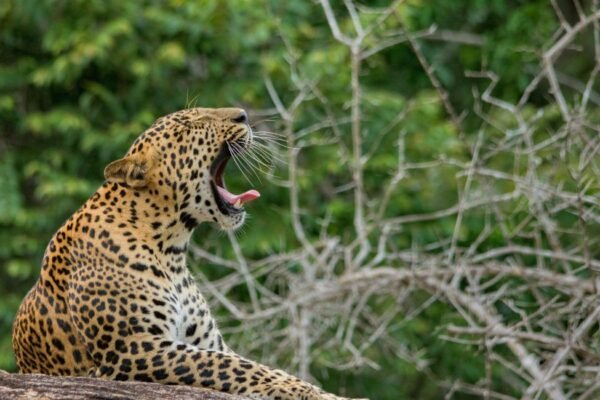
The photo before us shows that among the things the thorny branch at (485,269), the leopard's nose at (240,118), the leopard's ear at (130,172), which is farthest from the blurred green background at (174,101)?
the leopard's ear at (130,172)

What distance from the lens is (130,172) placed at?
20.6ft

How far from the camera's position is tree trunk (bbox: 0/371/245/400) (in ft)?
19.1

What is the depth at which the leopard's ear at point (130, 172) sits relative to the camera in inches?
247

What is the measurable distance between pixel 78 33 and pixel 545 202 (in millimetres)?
6763

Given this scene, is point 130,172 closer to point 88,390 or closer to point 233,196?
point 233,196

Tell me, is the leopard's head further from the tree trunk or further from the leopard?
the tree trunk

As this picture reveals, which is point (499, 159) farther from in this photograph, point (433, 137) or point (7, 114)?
point (7, 114)

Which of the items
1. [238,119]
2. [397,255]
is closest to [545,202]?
[397,255]

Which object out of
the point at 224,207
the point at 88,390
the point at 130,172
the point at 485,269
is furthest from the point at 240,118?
the point at 485,269

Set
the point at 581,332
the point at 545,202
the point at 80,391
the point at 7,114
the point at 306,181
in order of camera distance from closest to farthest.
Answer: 1. the point at 80,391
2. the point at 581,332
3. the point at 545,202
4. the point at 306,181
5. the point at 7,114

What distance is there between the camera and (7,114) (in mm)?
15602

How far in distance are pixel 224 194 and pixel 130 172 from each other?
18.0 inches

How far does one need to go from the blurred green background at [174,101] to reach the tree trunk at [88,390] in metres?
7.74

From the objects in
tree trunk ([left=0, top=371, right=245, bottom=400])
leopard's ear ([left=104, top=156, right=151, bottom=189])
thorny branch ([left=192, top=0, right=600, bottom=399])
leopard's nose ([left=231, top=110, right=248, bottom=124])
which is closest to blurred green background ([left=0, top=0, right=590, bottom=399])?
thorny branch ([left=192, top=0, right=600, bottom=399])
